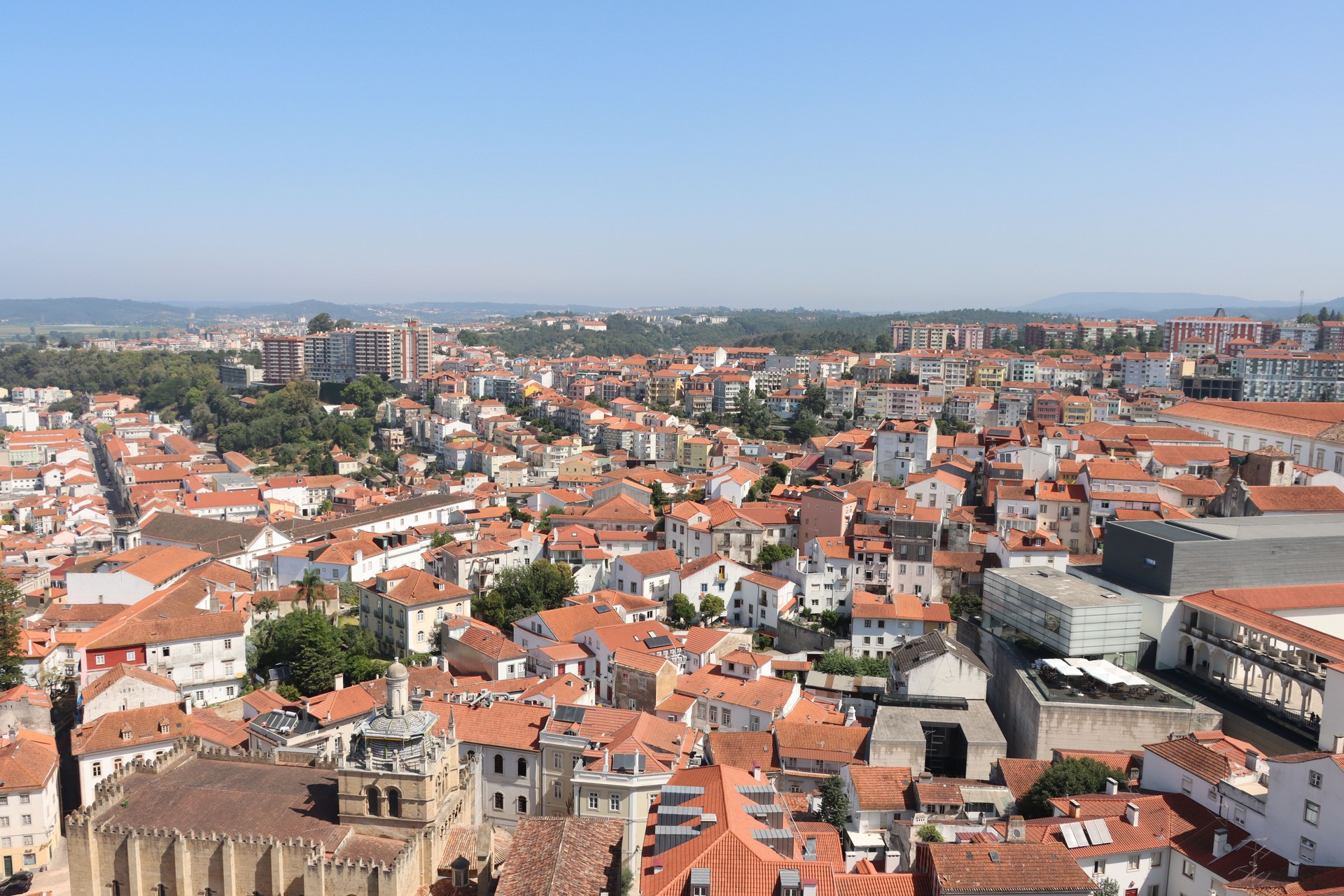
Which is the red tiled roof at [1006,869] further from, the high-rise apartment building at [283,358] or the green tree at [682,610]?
the high-rise apartment building at [283,358]

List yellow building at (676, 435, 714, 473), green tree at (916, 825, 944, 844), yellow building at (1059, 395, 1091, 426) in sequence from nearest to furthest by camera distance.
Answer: green tree at (916, 825, 944, 844), yellow building at (676, 435, 714, 473), yellow building at (1059, 395, 1091, 426)


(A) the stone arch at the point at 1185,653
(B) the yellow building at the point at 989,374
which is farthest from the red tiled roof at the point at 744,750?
(B) the yellow building at the point at 989,374

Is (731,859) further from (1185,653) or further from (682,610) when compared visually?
(682,610)

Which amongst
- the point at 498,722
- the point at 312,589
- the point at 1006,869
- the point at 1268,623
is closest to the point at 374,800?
the point at 498,722

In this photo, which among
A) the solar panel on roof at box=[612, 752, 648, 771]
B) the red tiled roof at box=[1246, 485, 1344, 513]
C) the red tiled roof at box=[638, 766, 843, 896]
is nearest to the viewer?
the red tiled roof at box=[638, 766, 843, 896]

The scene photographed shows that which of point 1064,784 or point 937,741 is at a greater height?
point 1064,784

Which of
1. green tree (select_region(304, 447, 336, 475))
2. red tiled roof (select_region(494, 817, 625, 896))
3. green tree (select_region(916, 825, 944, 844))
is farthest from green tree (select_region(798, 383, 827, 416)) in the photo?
red tiled roof (select_region(494, 817, 625, 896))

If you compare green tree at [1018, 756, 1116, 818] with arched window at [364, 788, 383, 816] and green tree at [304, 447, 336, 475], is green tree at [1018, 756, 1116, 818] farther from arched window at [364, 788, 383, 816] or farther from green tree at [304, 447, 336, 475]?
green tree at [304, 447, 336, 475]

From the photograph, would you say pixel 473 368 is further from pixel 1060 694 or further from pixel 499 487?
pixel 1060 694
